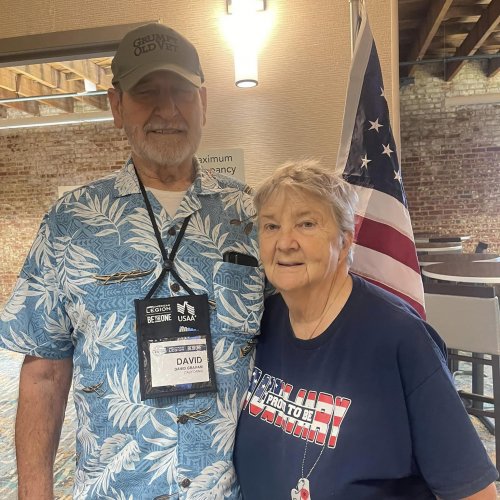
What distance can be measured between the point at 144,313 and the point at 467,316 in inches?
88.9

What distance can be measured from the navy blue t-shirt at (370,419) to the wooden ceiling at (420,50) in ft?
15.7

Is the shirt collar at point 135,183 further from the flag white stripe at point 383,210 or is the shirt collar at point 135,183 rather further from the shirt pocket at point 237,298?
the flag white stripe at point 383,210

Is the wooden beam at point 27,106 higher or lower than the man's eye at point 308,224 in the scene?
higher

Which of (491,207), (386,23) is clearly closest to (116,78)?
(386,23)

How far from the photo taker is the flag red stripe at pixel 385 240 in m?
1.74

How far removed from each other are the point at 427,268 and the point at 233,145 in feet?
7.44

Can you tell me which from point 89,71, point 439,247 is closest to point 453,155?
point 439,247

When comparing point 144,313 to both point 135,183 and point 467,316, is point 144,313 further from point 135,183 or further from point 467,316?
point 467,316

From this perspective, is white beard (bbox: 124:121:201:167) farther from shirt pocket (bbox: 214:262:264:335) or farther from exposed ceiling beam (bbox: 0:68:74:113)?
exposed ceiling beam (bbox: 0:68:74:113)

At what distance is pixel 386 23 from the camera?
2.15 m

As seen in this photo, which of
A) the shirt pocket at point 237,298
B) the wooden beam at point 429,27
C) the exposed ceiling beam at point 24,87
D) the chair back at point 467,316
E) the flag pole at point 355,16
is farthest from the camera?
the exposed ceiling beam at point 24,87

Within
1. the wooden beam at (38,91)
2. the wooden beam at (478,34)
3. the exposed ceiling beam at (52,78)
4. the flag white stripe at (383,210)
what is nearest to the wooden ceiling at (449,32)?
the wooden beam at (478,34)

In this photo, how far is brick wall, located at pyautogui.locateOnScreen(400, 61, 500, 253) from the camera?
7.82 m

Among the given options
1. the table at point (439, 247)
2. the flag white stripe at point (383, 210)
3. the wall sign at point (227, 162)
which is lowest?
the table at point (439, 247)
